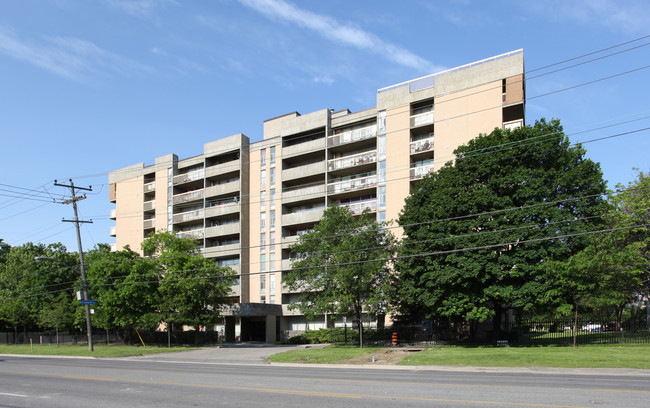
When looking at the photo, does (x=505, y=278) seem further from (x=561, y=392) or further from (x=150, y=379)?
(x=150, y=379)

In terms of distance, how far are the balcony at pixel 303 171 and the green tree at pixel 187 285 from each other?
14.5 m

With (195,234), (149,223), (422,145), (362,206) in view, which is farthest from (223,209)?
(422,145)

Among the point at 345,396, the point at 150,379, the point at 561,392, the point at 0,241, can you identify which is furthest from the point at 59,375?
the point at 0,241

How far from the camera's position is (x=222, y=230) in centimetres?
6000

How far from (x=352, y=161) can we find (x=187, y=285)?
21151 millimetres

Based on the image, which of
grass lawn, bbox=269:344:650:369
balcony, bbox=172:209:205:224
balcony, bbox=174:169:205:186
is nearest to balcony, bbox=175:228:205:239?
balcony, bbox=172:209:205:224

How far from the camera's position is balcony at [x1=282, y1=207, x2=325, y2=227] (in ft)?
174

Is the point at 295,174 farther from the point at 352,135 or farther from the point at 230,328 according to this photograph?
the point at 230,328

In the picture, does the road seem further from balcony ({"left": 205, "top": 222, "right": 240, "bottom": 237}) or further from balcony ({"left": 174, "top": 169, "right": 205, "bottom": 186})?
balcony ({"left": 174, "top": 169, "right": 205, "bottom": 186})

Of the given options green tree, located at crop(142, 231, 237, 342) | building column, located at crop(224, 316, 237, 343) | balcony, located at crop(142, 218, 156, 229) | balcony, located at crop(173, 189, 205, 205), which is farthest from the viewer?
balcony, located at crop(142, 218, 156, 229)

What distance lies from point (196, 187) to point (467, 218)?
45470mm

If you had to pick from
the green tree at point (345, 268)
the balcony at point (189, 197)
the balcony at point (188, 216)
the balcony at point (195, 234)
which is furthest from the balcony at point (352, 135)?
the balcony at point (195, 234)

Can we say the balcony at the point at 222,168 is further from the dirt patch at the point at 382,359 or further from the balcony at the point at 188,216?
the dirt patch at the point at 382,359

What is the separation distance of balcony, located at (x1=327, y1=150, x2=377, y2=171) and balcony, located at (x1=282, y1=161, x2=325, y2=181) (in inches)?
48.8
